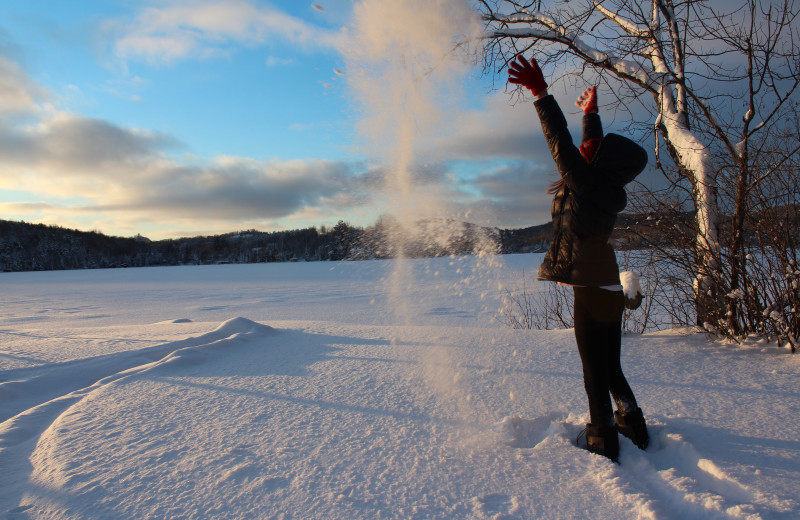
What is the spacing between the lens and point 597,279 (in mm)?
1953

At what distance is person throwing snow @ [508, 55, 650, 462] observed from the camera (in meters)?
1.91

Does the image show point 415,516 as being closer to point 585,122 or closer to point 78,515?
point 78,515

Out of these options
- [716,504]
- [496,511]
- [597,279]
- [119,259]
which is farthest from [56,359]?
[119,259]

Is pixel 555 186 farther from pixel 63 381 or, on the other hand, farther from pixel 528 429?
pixel 63 381

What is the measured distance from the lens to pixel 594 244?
1.98m

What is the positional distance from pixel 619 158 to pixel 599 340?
0.82 metres

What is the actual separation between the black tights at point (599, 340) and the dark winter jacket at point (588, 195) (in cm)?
8

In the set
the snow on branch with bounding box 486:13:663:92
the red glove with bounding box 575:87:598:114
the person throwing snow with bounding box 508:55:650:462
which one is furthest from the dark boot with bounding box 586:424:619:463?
the snow on branch with bounding box 486:13:663:92

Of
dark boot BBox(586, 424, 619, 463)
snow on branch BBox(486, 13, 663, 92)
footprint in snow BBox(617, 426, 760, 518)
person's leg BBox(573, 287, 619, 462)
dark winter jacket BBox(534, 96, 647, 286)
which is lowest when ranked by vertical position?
footprint in snow BBox(617, 426, 760, 518)

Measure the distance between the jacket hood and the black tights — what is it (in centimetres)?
52

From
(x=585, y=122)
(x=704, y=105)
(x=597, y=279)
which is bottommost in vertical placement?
(x=597, y=279)

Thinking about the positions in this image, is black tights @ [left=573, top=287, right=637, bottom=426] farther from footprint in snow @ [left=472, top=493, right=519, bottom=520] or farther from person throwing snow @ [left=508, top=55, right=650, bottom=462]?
footprint in snow @ [left=472, top=493, right=519, bottom=520]

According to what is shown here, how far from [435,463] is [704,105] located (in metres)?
3.78

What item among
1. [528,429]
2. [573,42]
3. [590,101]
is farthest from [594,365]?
[573,42]
